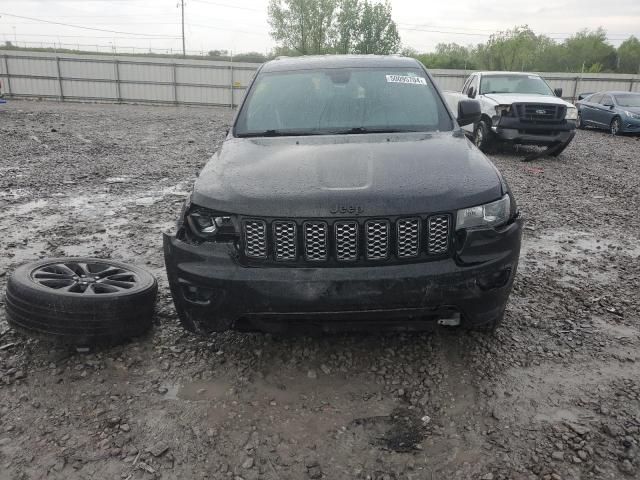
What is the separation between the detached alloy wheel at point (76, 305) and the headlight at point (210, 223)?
677 mm

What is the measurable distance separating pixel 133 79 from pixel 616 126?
67.4ft

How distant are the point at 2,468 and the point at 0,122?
51.3 feet

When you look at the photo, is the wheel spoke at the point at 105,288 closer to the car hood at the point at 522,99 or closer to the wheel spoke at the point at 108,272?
the wheel spoke at the point at 108,272

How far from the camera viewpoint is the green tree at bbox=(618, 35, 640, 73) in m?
61.7

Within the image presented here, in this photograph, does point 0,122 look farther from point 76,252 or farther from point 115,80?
point 76,252

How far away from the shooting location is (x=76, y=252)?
4.82 m

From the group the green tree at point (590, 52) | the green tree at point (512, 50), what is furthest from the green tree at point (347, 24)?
the green tree at point (590, 52)

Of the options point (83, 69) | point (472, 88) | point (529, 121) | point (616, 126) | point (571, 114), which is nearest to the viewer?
point (529, 121)

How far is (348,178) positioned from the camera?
2766 mm

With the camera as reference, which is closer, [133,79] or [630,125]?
[630,125]

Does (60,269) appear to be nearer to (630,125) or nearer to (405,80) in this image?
(405,80)

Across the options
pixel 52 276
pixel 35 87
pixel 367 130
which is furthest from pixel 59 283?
pixel 35 87

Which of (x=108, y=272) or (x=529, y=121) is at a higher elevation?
(x=529, y=121)

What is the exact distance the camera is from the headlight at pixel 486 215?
267 cm
